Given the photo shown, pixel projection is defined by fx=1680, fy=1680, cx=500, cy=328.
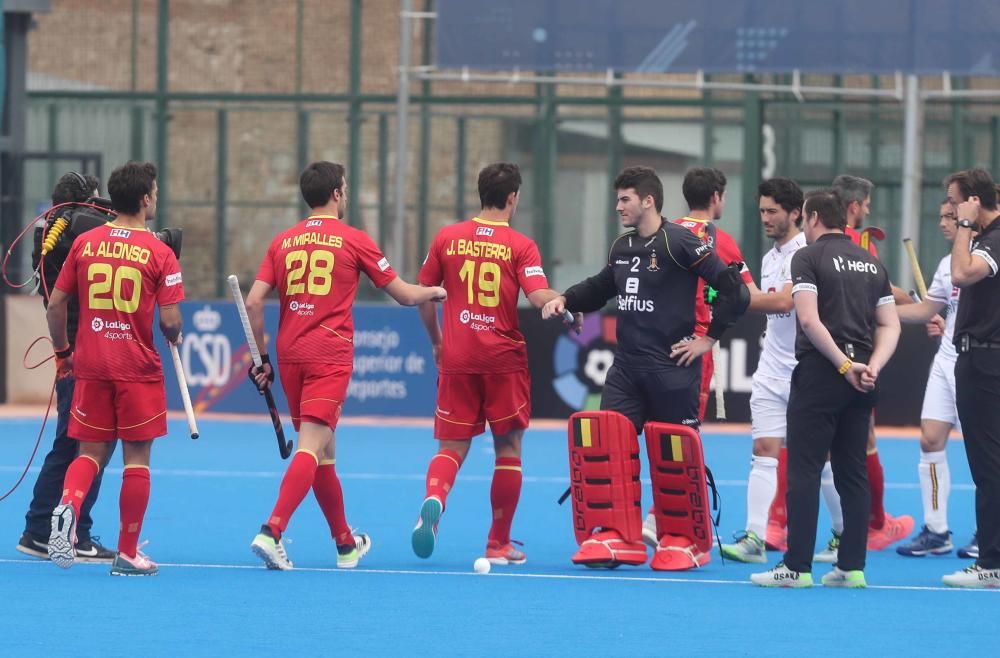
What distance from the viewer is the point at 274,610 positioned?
23.5ft

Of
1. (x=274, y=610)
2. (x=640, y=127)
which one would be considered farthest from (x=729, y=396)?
(x=274, y=610)

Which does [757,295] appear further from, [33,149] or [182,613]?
[33,149]

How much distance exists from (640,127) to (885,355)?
16401mm

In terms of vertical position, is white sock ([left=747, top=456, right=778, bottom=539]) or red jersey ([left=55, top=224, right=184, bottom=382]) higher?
red jersey ([left=55, top=224, right=184, bottom=382])

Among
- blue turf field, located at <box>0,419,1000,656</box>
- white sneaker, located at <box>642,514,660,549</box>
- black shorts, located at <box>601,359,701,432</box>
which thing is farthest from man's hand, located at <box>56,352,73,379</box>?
white sneaker, located at <box>642,514,660,549</box>

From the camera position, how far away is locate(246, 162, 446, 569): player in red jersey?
8.20 metres

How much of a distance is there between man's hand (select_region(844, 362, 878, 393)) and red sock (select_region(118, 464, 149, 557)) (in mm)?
3332

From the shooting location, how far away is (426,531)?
26.6 feet

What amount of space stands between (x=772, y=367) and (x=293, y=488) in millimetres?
2843

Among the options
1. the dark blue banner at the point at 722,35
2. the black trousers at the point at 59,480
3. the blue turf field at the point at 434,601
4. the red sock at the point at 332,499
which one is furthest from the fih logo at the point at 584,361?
the black trousers at the point at 59,480

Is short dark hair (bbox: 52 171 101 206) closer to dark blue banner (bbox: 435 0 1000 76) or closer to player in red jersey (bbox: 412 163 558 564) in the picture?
player in red jersey (bbox: 412 163 558 564)

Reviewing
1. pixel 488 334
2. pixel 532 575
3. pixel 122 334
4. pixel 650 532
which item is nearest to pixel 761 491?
pixel 650 532

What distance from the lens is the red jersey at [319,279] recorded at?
27.0 feet

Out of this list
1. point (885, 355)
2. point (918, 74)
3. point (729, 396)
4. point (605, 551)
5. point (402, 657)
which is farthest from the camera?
point (918, 74)
